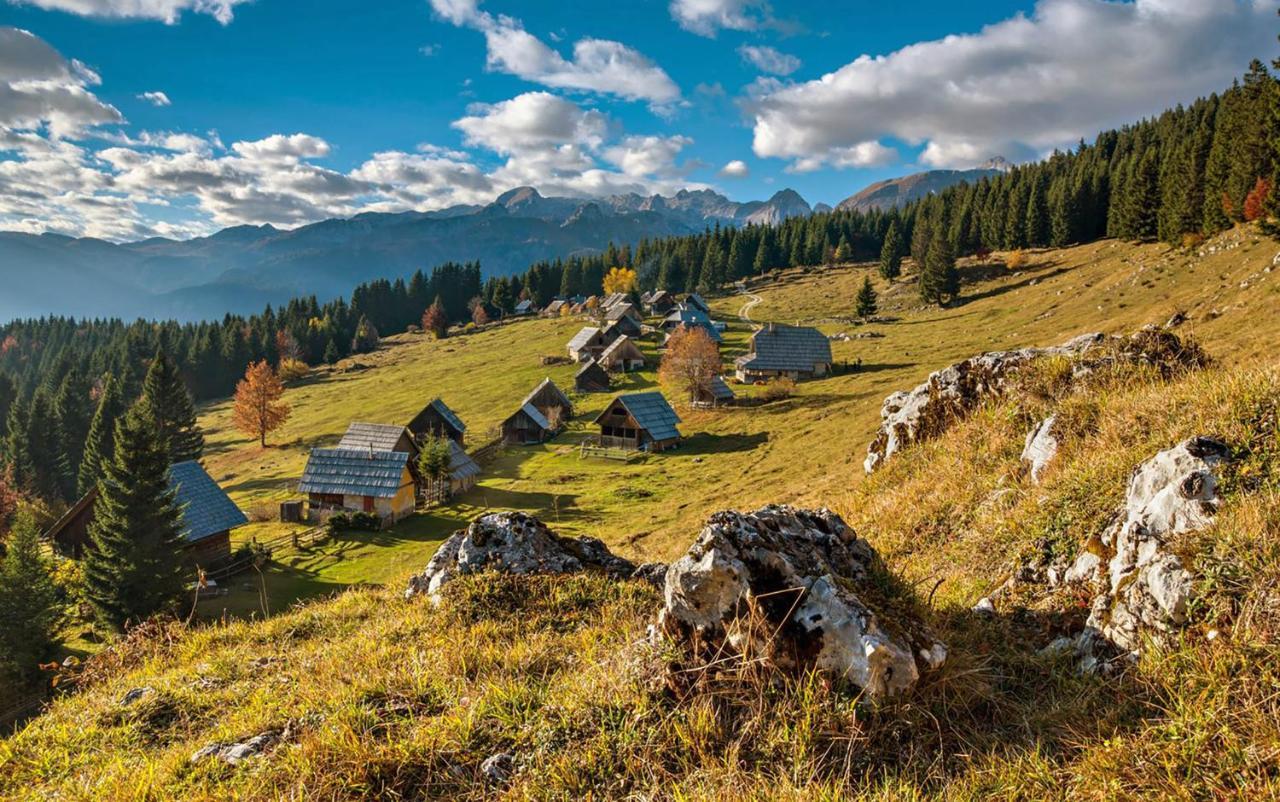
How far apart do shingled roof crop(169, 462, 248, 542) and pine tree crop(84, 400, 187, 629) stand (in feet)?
17.3

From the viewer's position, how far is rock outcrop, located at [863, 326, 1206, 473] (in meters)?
9.91

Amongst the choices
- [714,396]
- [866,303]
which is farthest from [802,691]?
[866,303]

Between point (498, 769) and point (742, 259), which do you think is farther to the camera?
point (742, 259)

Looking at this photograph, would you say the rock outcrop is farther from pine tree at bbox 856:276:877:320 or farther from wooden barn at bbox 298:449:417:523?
pine tree at bbox 856:276:877:320

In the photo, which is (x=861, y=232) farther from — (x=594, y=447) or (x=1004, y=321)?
(x=594, y=447)

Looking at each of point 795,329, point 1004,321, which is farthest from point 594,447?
point 1004,321

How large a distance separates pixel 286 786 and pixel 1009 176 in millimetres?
154355

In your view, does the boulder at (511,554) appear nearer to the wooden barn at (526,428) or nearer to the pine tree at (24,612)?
the pine tree at (24,612)

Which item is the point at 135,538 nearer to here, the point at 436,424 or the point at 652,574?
the point at 436,424

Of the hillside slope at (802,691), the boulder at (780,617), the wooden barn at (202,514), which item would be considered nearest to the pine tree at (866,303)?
the wooden barn at (202,514)

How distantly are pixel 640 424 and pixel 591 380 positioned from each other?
24.6 metres

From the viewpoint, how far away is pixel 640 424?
49094 mm

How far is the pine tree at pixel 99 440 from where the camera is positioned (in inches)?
2383

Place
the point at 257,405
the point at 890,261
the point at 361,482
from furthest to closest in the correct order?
the point at 890,261
the point at 257,405
the point at 361,482
